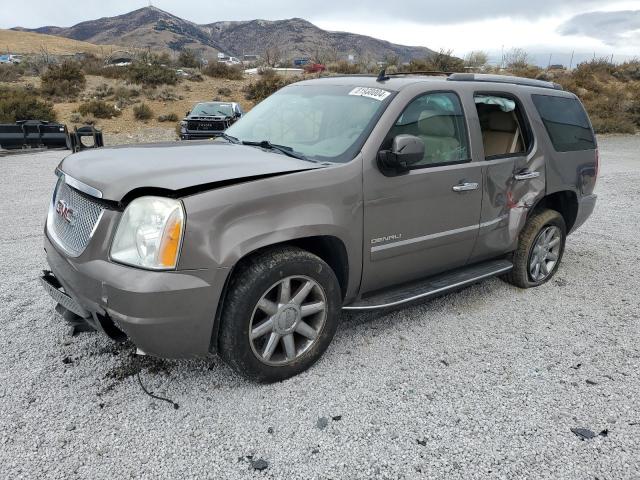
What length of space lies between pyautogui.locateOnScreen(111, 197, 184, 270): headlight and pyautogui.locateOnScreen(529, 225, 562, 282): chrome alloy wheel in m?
3.35

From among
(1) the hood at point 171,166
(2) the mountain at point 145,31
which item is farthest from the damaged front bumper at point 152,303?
(2) the mountain at point 145,31

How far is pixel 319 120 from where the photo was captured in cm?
349

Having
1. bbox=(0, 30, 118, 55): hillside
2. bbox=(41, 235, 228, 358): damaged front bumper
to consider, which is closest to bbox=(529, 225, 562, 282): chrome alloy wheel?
bbox=(41, 235, 228, 358): damaged front bumper

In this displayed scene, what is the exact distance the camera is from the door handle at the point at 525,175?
4.00 meters

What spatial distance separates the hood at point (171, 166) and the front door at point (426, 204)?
0.56 meters

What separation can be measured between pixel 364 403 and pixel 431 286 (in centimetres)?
117

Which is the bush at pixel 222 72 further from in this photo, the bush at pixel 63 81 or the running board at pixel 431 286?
the running board at pixel 431 286

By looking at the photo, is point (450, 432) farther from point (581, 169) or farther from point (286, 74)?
point (286, 74)

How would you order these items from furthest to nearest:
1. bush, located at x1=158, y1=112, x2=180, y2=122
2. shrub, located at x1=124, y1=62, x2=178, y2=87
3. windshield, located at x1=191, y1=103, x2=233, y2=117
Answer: shrub, located at x1=124, y1=62, x2=178, y2=87 < bush, located at x1=158, y1=112, x2=180, y2=122 < windshield, located at x1=191, y1=103, x2=233, y2=117

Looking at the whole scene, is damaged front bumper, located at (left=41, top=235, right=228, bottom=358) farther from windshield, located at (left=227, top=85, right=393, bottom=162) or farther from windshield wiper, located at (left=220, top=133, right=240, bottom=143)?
windshield wiper, located at (left=220, top=133, right=240, bottom=143)

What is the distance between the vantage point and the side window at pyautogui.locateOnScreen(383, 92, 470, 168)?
10.9ft

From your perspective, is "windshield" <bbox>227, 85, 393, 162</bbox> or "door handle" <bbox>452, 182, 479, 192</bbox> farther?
"door handle" <bbox>452, 182, 479, 192</bbox>

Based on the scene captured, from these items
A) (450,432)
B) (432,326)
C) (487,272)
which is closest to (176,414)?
(450,432)

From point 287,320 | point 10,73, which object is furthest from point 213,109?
point 10,73
